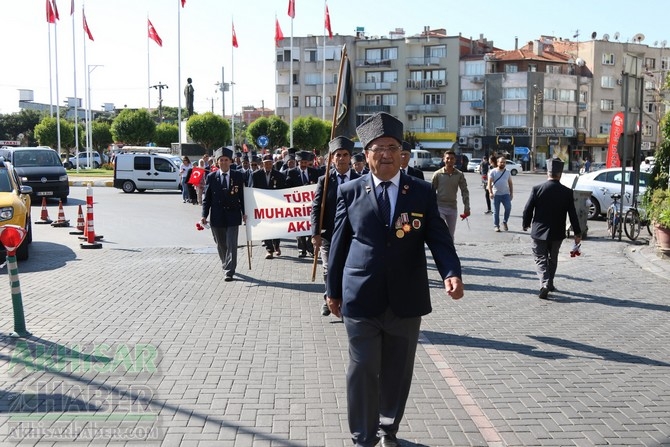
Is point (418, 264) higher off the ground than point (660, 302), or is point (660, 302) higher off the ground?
point (418, 264)

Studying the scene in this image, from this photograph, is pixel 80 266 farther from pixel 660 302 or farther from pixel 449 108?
pixel 449 108

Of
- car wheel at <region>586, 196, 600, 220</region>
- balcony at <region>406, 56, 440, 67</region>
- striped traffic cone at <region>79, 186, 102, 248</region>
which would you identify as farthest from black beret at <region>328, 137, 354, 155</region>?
balcony at <region>406, 56, 440, 67</region>

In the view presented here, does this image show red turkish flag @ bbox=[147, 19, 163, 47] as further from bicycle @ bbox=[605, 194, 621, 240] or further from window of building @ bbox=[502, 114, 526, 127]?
window of building @ bbox=[502, 114, 526, 127]

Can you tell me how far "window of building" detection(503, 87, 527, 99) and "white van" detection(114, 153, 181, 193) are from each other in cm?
5428

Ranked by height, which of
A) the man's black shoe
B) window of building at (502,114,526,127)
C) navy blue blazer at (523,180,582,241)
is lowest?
the man's black shoe

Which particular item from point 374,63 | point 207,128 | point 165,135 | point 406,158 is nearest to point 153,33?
point 207,128

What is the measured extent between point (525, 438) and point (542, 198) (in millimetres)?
5567

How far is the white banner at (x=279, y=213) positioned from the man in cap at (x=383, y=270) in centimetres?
698

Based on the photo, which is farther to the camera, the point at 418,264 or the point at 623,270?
the point at 623,270

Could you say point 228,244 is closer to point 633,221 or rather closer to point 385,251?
point 385,251

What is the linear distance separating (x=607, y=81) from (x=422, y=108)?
21.1 m

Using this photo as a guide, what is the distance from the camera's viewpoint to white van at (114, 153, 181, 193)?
108 feet

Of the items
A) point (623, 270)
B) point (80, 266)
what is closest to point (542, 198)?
point (623, 270)

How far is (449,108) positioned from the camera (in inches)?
3297
